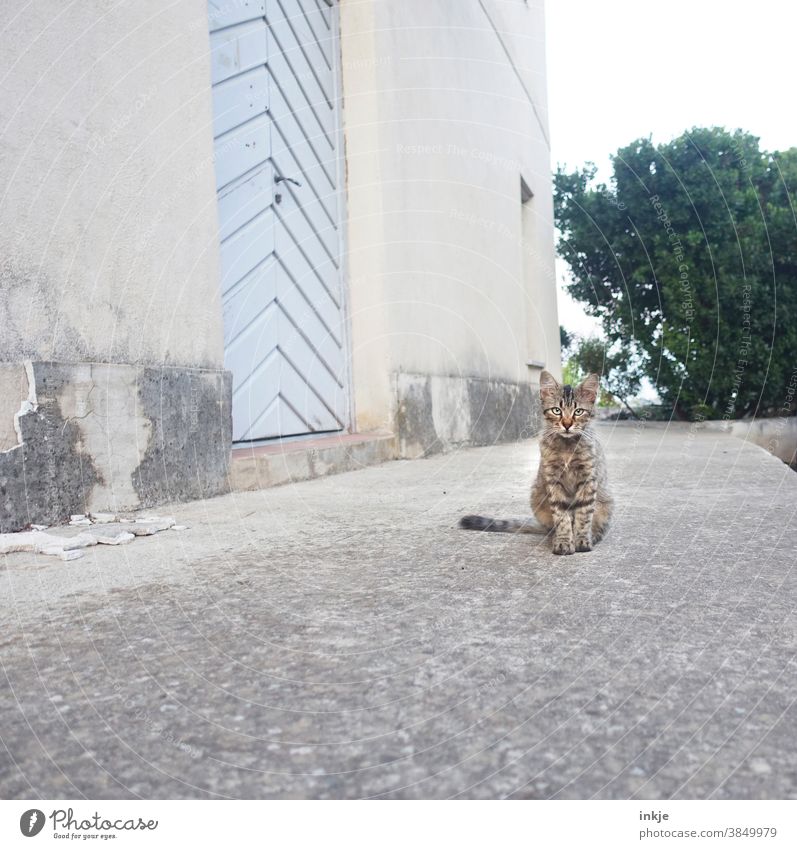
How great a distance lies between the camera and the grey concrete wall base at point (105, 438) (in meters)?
2.16

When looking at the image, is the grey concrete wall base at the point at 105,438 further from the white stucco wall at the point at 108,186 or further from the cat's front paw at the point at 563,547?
the cat's front paw at the point at 563,547

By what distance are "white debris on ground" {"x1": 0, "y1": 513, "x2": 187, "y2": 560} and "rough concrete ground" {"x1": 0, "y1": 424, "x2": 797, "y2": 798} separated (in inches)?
2.6

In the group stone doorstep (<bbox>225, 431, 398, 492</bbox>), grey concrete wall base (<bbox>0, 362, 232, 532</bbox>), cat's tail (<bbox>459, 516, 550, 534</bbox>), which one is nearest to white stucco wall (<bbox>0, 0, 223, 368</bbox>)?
grey concrete wall base (<bbox>0, 362, 232, 532</bbox>)

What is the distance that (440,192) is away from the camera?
18.4 ft

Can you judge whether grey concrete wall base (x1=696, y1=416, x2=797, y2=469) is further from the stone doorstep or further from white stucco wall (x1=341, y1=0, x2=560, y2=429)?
the stone doorstep

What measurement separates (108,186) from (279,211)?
1.55 meters

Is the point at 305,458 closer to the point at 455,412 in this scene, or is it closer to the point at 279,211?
the point at 279,211

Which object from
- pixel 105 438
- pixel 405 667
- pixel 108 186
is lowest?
pixel 405 667

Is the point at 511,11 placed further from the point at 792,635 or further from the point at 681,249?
the point at 792,635

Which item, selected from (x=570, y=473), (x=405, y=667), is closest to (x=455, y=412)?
(x=570, y=473)

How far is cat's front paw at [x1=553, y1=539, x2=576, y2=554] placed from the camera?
6.33 feet

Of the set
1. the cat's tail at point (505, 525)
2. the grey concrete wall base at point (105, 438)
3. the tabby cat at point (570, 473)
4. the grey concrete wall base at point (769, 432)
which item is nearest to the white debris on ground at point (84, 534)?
the grey concrete wall base at point (105, 438)

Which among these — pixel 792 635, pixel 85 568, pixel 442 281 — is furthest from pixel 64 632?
pixel 442 281
